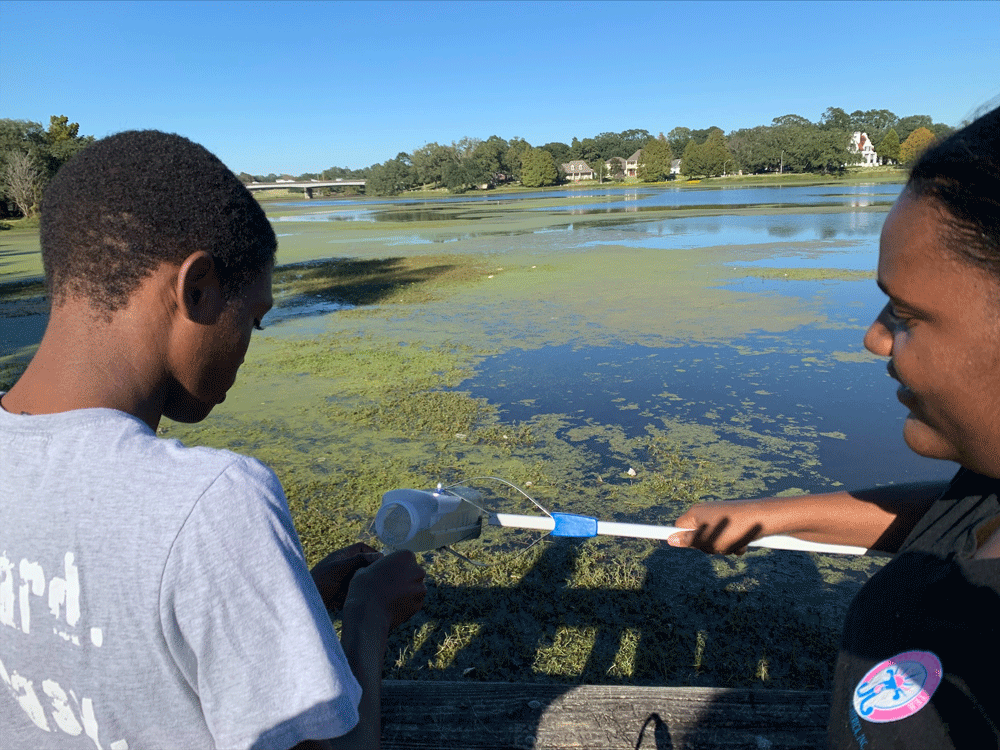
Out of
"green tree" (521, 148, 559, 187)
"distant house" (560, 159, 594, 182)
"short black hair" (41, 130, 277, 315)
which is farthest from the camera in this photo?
"distant house" (560, 159, 594, 182)

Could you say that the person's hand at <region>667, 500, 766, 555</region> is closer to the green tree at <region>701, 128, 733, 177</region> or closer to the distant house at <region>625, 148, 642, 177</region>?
the green tree at <region>701, 128, 733, 177</region>

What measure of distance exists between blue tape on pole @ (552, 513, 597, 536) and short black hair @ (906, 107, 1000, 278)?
103 cm

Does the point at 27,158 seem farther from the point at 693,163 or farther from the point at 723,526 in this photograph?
the point at 693,163

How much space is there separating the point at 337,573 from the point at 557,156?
429ft

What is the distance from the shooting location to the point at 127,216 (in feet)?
3.70

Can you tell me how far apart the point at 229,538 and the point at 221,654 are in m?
0.16

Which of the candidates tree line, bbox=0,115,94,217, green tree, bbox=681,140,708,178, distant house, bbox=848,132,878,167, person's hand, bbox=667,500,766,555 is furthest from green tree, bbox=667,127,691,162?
person's hand, bbox=667,500,766,555

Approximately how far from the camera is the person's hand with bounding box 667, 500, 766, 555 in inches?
67.9

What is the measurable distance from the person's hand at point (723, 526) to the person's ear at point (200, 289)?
46.6 inches

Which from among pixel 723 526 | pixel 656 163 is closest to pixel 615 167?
pixel 656 163

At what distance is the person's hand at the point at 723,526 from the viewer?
1724 millimetres

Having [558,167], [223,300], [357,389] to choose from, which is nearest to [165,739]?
[223,300]

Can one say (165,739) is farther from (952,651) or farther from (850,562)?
(850,562)

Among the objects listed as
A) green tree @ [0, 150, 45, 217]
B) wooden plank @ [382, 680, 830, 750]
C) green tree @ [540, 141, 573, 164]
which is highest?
green tree @ [540, 141, 573, 164]
